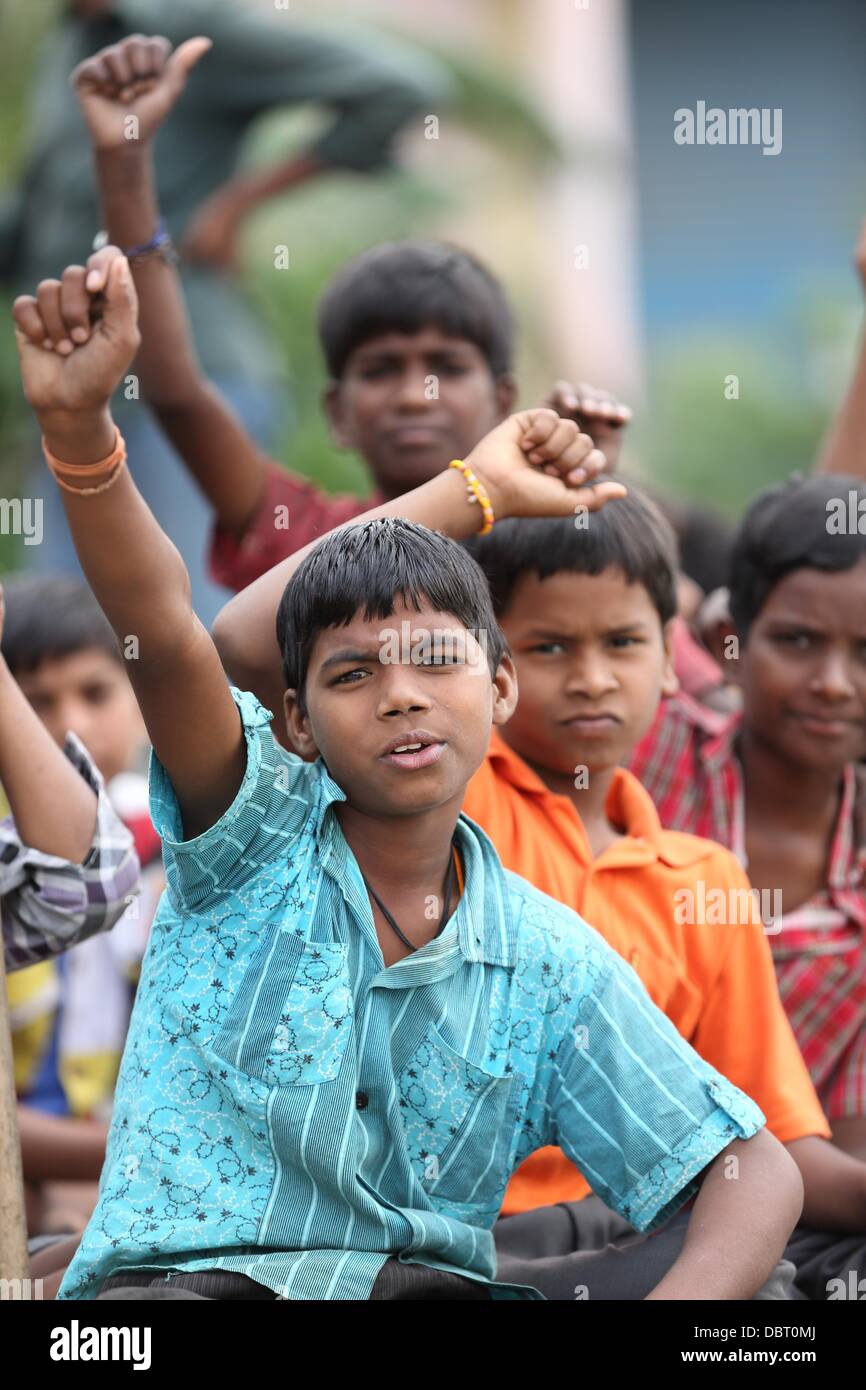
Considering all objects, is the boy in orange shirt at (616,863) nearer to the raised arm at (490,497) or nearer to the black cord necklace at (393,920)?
the raised arm at (490,497)

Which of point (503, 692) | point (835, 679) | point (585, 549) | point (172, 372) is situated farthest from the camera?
point (172, 372)

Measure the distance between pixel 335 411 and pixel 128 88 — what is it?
32.3 inches

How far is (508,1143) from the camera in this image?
2.12m

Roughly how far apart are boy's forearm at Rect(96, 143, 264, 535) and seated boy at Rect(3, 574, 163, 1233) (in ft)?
1.24

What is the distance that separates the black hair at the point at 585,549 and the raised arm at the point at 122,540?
2.64 ft

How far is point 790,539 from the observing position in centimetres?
310

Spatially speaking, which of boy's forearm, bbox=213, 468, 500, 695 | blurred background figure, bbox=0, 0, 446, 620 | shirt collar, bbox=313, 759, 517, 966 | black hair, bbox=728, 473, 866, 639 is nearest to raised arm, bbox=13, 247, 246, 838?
shirt collar, bbox=313, 759, 517, 966

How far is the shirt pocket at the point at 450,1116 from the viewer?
2031 millimetres

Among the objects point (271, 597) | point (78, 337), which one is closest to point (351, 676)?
point (271, 597)

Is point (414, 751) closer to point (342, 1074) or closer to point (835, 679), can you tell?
point (342, 1074)

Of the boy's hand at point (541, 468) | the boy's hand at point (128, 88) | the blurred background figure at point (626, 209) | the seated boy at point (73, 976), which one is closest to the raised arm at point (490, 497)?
the boy's hand at point (541, 468)

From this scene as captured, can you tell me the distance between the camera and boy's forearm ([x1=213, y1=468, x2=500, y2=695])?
226cm

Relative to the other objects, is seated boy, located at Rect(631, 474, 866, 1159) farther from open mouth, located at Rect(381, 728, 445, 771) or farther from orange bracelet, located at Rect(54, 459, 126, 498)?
orange bracelet, located at Rect(54, 459, 126, 498)
